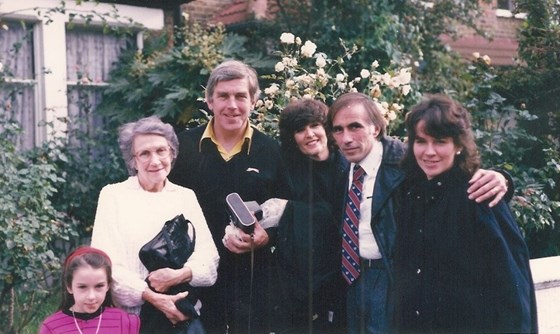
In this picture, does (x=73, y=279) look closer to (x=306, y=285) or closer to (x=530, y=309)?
(x=306, y=285)

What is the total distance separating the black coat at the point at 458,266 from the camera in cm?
300

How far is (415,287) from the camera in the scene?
10.8 ft

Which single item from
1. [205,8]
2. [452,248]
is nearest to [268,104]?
[452,248]

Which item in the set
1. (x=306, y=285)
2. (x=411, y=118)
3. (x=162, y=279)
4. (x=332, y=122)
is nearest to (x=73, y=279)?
(x=162, y=279)

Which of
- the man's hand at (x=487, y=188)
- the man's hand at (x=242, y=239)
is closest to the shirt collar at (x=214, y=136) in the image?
the man's hand at (x=242, y=239)

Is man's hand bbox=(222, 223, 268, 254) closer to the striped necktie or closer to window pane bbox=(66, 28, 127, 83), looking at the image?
the striped necktie

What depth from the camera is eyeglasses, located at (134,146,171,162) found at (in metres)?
3.65

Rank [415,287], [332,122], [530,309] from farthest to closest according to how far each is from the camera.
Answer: [332,122] < [415,287] < [530,309]

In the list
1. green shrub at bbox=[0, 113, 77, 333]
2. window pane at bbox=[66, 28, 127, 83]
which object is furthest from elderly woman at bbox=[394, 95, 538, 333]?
window pane at bbox=[66, 28, 127, 83]

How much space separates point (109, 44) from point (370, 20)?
3.01 meters

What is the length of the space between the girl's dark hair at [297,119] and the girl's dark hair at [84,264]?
1.15m

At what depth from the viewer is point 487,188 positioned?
10.1 ft

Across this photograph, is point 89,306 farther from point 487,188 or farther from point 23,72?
point 23,72

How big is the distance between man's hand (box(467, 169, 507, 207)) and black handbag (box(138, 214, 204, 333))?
1363 mm
